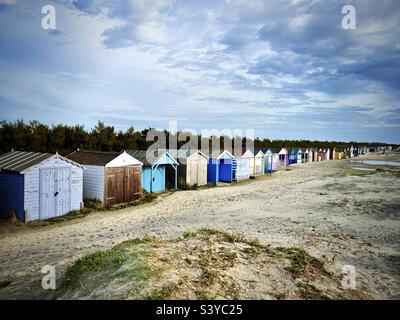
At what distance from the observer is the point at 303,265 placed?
7.39 metres

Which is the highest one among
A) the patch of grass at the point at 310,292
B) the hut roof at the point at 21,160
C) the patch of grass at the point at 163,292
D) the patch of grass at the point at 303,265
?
the hut roof at the point at 21,160

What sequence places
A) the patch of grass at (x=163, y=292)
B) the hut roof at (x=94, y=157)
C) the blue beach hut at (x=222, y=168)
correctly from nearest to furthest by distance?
the patch of grass at (x=163, y=292) → the hut roof at (x=94, y=157) → the blue beach hut at (x=222, y=168)

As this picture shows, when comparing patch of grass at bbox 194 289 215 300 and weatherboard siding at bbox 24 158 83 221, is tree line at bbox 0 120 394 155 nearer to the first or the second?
weatherboard siding at bbox 24 158 83 221

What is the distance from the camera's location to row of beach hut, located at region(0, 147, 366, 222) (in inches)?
556

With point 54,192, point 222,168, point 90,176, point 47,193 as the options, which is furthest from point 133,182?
point 222,168

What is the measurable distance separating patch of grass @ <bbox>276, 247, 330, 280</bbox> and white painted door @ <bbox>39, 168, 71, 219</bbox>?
37.8ft

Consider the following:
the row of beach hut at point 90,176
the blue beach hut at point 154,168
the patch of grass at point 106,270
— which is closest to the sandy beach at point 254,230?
the patch of grass at point 106,270

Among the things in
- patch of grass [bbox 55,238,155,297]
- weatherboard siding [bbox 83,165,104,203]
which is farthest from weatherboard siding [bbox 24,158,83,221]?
→ patch of grass [bbox 55,238,155,297]

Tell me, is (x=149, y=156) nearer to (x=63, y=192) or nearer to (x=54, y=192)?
(x=63, y=192)

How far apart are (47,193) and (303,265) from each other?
12.4 m

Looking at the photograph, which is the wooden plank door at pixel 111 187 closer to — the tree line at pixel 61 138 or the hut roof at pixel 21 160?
the hut roof at pixel 21 160

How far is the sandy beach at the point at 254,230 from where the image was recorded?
7897 mm

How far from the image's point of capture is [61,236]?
11.9m
